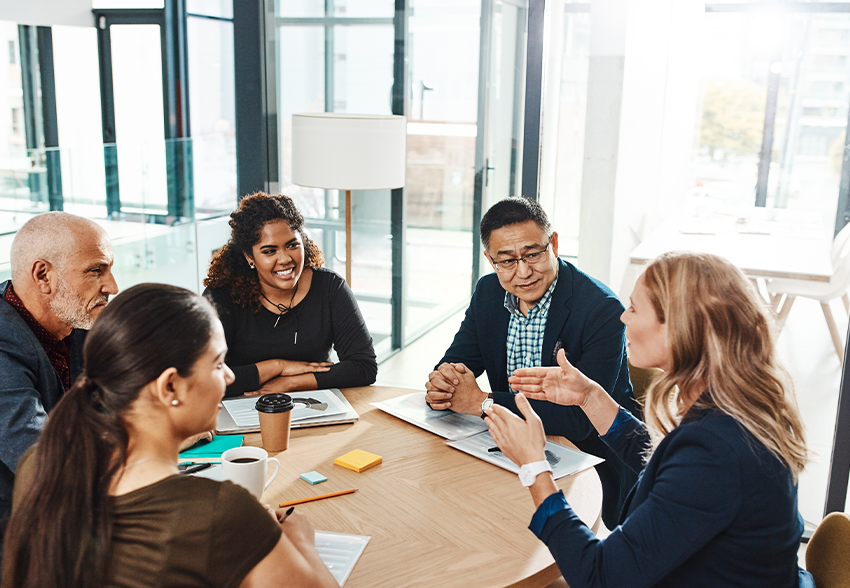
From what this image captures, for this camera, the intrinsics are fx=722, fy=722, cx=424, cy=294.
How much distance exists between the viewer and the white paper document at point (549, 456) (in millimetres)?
1702

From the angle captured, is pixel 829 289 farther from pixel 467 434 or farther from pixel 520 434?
pixel 520 434

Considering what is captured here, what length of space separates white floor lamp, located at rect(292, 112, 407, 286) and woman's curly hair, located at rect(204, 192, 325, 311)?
55 cm

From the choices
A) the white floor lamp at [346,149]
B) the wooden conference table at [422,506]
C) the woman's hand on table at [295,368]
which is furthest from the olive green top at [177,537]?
the white floor lamp at [346,149]

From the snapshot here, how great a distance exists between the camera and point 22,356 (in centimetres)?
159

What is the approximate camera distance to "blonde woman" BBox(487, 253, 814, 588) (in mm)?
1194

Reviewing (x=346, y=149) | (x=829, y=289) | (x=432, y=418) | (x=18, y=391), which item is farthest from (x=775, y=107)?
(x=18, y=391)

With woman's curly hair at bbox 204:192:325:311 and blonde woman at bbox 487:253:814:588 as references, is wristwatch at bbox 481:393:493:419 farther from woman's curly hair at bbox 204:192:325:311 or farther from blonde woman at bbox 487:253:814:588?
woman's curly hair at bbox 204:192:325:311

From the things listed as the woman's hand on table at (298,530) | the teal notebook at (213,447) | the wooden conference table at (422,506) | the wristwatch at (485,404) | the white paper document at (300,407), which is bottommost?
the wooden conference table at (422,506)

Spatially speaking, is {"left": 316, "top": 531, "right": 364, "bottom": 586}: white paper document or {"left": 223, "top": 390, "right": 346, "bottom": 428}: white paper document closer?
{"left": 316, "top": 531, "right": 364, "bottom": 586}: white paper document

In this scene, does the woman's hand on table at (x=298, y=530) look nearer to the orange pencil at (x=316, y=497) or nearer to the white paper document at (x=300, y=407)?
the orange pencil at (x=316, y=497)

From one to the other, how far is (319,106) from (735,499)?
351cm

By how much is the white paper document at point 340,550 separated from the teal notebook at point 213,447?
43 centimetres

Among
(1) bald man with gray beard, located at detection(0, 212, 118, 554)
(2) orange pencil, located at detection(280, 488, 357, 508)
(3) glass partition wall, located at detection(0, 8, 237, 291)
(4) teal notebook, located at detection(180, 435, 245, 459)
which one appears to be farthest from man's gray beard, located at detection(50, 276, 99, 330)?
(3) glass partition wall, located at detection(0, 8, 237, 291)

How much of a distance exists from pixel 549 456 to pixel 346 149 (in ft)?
6.01
